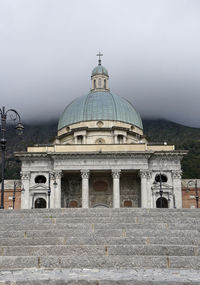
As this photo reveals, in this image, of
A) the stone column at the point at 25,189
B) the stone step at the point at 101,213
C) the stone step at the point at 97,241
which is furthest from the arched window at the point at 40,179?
the stone step at the point at 97,241

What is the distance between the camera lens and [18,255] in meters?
10.8

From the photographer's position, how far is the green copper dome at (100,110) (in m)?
48.1

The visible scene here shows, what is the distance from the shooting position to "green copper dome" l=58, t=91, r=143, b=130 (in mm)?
48125

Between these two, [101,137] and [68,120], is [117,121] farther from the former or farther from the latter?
[68,120]

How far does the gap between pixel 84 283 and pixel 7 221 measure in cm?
705

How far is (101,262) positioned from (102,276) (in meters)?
1.47

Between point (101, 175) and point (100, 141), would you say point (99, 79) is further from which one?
point (101, 175)

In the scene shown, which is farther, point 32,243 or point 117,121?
point 117,121

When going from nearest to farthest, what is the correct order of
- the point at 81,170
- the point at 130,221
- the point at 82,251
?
1. the point at 82,251
2. the point at 130,221
3. the point at 81,170

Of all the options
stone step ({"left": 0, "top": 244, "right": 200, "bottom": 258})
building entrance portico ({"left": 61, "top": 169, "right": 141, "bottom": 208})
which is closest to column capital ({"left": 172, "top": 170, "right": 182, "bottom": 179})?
building entrance portico ({"left": 61, "top": 169, "right": 141, "bottom": 208})

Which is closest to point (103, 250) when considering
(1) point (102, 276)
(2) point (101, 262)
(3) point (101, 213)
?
(2) point (101, 262)

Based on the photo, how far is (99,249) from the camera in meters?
10.9

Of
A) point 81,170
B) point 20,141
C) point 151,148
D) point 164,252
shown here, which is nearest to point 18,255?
point 164,252

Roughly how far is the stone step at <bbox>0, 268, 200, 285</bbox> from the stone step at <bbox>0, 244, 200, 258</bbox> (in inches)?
44.3
